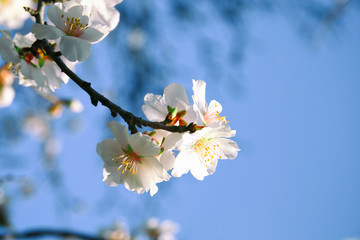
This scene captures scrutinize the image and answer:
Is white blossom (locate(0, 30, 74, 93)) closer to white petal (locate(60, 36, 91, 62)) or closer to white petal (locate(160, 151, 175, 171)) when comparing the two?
white petal (locate(60, 36, 91, 62))

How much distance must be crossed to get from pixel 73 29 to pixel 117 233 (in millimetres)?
2893

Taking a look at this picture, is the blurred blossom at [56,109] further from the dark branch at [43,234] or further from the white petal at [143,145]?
the white petal at [143,145]

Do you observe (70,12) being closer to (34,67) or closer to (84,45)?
(84,45)

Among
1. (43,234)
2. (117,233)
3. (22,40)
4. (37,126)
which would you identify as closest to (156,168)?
(22,40)

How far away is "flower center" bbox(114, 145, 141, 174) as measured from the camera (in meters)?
0.86

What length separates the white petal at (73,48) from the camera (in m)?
0.78

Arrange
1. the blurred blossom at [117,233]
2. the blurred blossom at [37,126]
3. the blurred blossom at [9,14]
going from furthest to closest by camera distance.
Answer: the blurred blossom at [37,126], the blurred blossom at [117,233], the blurred blossom at [9,14]

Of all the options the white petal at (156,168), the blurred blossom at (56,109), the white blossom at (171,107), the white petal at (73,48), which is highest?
the blurred blossom at (56,109)

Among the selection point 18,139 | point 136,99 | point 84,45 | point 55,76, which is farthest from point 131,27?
point 18,139

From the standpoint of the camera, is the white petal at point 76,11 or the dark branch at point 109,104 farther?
the white petal at point 76,11

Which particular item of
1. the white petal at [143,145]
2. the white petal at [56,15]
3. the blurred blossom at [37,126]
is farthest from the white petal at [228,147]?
the blurred blossom at [37,126]

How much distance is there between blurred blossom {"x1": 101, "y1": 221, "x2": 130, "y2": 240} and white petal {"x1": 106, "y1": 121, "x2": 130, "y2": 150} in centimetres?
273

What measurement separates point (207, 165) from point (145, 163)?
0.20m

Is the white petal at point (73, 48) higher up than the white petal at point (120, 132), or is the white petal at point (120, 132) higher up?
the white petal at point (73, 48)
